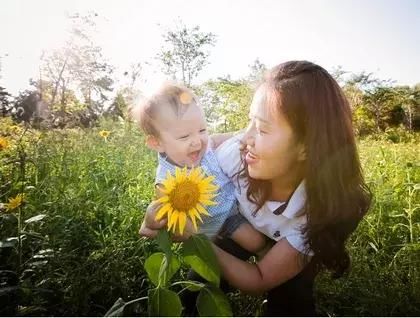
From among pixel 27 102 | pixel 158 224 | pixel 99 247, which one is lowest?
pixel 99 247

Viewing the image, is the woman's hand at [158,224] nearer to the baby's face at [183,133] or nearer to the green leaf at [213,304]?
the green leaf at [213,304]

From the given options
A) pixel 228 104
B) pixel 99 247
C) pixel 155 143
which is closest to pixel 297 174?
pixel 155 143

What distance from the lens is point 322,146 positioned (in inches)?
36.9

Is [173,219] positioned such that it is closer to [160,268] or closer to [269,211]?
[160,268]

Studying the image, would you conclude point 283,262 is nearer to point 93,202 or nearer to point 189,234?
point 189,234

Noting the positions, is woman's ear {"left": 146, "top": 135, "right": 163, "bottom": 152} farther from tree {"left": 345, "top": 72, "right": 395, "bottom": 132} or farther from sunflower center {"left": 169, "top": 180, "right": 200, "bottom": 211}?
tree {"left": 345, "top": 72, "right": 395, "bottom": 132}

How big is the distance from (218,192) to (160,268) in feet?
0.97

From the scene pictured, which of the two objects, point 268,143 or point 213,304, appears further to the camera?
point 268,143

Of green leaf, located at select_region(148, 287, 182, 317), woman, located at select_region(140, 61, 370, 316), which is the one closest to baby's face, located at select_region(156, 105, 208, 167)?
woman, located at select_region(140, 61, 370, 316)

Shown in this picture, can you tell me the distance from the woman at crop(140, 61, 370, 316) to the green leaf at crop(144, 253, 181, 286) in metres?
0.08

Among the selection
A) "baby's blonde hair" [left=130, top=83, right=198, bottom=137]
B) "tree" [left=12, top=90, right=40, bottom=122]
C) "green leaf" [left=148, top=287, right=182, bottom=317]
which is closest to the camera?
"green leaf" [left=148, top=287, right=182, bottom=317]

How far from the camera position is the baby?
3.38 feet

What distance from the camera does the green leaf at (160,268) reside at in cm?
78

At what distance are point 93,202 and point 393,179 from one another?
113 centimetres
